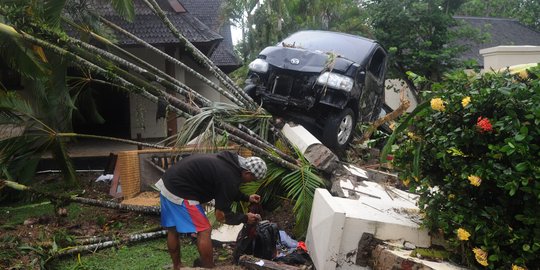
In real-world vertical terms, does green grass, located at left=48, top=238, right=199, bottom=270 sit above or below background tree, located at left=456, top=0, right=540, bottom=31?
below

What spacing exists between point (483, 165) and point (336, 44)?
5.12 meters

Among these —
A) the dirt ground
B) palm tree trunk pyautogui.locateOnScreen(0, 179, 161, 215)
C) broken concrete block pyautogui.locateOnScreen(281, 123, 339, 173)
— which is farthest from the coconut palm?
the dirt ground

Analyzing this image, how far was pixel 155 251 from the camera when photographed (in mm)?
5441

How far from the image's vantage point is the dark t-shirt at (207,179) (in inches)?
178

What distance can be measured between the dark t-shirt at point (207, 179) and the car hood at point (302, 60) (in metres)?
2.96

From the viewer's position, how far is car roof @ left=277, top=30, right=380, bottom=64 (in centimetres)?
809

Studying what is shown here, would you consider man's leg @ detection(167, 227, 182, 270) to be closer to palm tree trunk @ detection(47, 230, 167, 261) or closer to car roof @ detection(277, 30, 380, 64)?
palm tree trunk @ detection(47, 230, 167, 261)

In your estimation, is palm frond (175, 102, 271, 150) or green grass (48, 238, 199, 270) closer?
green grass (48, 238, 199, 270)

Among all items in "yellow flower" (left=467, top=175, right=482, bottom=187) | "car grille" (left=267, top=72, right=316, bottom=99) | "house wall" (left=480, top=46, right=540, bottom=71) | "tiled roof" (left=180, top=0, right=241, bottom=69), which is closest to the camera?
"yellow flower" (left=467, top=175, right=482, bottom=187)

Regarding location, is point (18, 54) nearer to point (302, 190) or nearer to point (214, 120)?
point (214, 120)

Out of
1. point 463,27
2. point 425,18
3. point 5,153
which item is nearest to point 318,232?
point 5,153

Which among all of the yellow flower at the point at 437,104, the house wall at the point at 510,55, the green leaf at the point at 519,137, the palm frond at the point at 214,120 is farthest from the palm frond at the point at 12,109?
the house wall at the point at 510,55

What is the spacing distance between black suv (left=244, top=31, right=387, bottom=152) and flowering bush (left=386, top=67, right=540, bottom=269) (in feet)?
9.42

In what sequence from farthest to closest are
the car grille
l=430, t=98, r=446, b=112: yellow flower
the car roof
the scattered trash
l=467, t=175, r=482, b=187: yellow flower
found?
the scattered trash → the car roof → the car grille → l=430, t=98, r=446, b=112: yellow flower → l=467, t=175, r=482, b=187: yellow flower
